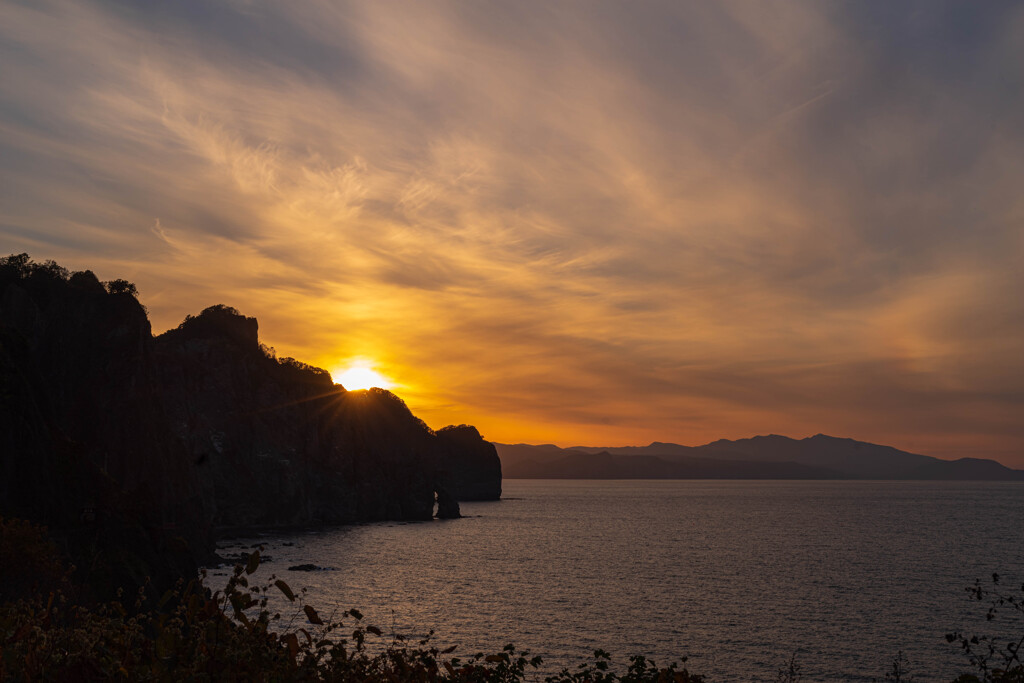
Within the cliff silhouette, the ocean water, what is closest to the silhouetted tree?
the cliff silhouette

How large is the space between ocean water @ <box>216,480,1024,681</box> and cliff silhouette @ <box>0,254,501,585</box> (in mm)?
17900

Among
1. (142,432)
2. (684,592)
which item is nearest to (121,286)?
(142,432)

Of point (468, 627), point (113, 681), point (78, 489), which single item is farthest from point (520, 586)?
point (113, 681)

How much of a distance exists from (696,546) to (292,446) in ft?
347

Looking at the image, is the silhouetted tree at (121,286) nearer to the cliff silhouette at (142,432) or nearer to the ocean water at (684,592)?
the cliff silhouette at (142,432)

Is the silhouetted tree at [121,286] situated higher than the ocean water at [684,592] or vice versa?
the silhouetted tree at [121,286]

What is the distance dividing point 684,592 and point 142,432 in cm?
7540

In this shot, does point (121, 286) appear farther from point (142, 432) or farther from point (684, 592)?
point (684, 592)

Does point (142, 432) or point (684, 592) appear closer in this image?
point (684, 592)

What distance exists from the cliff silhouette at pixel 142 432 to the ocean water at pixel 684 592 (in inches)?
705

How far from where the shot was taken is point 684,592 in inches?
3150

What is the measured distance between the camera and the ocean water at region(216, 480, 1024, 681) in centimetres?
5488

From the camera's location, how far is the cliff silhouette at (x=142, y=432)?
4494 cm

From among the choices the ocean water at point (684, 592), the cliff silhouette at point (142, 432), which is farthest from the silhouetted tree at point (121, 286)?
the ocean water at point (684, 592)
